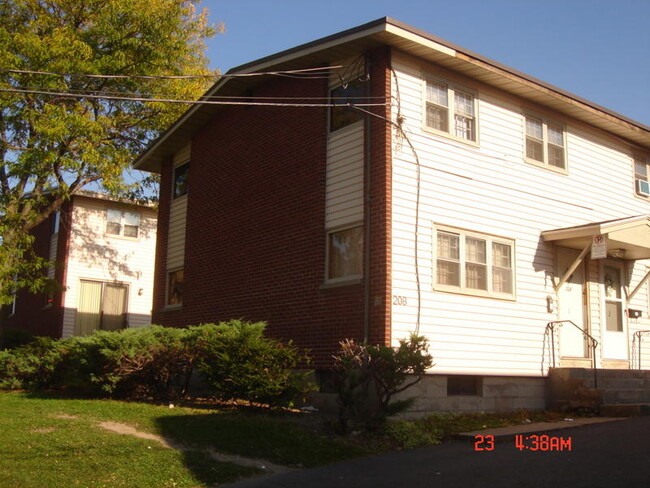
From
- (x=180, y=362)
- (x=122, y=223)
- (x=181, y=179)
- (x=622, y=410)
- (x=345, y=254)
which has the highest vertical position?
(x=122, y=223)

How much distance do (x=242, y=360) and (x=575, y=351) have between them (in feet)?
24.4

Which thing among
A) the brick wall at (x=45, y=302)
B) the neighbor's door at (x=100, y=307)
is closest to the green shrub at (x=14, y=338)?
the brick wall at (x=45, y=302)

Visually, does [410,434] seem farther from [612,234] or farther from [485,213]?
[612,234]

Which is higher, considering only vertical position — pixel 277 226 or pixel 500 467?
pixel 277 226

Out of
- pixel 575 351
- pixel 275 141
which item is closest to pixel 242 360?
pixel 275 141

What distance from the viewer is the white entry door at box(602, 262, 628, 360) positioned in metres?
16.4

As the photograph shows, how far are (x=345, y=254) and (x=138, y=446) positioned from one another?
5.49 m

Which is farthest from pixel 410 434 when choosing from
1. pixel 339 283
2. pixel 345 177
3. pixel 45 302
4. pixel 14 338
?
pixel 45 302

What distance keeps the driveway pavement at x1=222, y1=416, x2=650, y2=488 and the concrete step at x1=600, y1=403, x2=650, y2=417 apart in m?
2.19

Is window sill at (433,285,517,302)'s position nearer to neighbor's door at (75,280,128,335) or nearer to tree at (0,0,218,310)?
tree at (0,0,218,310)

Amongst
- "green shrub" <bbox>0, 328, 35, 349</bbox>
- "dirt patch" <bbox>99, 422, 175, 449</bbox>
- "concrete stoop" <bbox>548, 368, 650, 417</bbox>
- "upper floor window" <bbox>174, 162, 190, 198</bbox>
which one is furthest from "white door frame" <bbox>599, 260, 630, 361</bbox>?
"green shrub" <bbox>0, 328, 35, 349</bbox>

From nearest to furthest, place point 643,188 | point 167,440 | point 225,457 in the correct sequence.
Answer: point 225,457 < point 167,440 < point 643,188

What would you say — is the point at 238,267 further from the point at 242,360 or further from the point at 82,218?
the point at 82,218

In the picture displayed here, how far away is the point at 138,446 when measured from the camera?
9812mm
